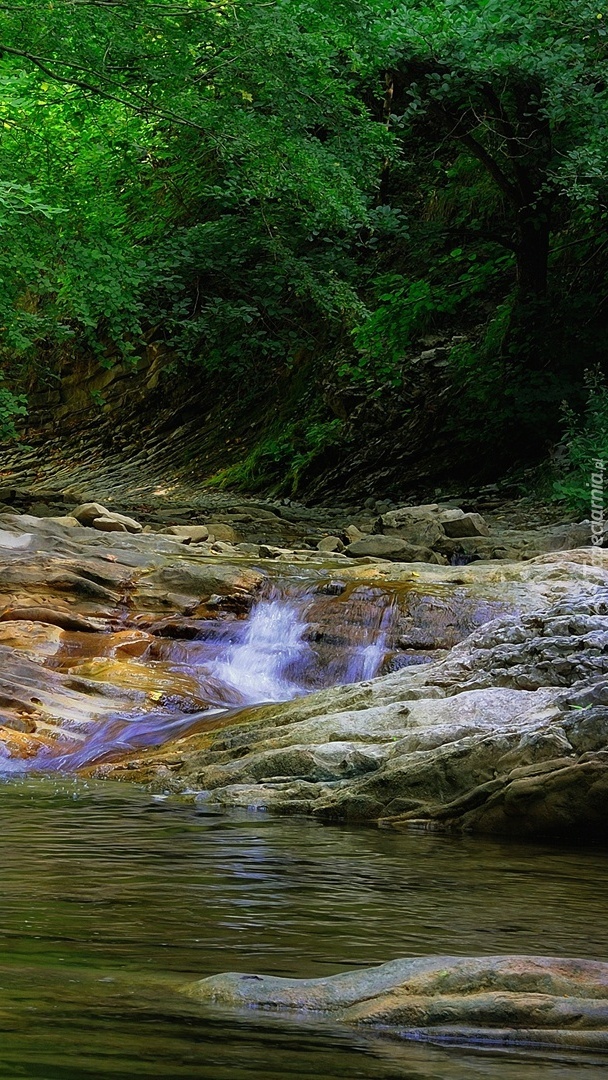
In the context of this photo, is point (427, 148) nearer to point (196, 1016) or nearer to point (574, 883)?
point (574, 883)

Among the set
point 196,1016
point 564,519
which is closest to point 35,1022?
point 196,1016

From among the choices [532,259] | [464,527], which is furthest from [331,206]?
[532,259]

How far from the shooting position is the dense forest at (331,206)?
48.0 ft

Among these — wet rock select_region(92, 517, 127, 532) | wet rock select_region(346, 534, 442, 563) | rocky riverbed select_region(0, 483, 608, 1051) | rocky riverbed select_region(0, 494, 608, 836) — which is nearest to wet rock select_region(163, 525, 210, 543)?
rocky riverbed select_region(0, 483, 608, 1051)

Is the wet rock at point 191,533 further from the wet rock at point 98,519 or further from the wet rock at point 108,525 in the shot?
the wet rock at point 108,525

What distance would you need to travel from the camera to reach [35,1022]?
8.41ft

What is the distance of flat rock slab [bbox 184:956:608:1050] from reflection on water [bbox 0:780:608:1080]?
9 cm

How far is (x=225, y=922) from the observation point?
12.6 feet

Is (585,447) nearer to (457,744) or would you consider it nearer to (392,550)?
(392,550)

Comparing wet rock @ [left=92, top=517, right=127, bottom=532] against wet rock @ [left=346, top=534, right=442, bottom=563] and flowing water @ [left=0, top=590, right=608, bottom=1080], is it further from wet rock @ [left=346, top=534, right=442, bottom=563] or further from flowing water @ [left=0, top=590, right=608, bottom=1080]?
flowing water @ [left=0, top=590, right=608, bottom=1080]

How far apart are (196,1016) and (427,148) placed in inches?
962

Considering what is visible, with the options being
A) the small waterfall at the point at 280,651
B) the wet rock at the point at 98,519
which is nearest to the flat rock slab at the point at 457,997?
the small waterfall at the point at 280,651

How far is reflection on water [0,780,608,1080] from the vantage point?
242 centimetres

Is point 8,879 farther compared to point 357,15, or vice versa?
point 357,15
